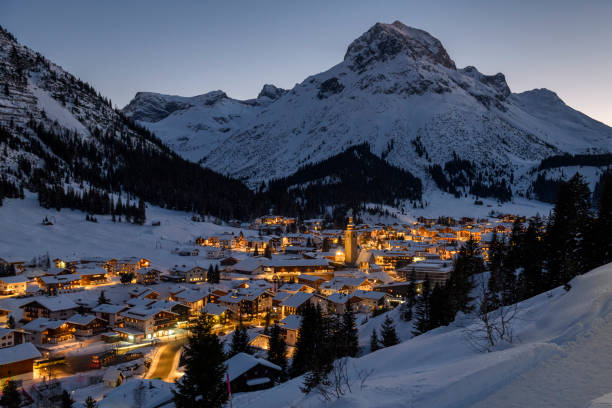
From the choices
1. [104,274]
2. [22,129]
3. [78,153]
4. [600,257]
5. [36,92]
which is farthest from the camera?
[36,92]

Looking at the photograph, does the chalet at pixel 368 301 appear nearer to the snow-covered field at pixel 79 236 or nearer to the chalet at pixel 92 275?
the snow-covered field at pixel 79 236

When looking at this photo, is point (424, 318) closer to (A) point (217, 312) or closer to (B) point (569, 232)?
(B) point (569, 232)

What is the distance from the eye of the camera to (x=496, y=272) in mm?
42469

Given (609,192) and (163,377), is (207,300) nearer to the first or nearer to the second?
(163,377)

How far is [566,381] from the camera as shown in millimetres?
7949

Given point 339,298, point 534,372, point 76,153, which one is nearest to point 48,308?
point 339,298

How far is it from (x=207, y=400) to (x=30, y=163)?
128557 millimetres

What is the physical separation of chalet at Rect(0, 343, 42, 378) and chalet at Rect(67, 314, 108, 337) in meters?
9.76

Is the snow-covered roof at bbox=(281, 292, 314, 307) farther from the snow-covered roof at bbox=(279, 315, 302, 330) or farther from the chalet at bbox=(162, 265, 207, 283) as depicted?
the chalet at bbox=(162, 265, 207, 283)

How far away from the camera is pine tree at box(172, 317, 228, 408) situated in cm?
1675

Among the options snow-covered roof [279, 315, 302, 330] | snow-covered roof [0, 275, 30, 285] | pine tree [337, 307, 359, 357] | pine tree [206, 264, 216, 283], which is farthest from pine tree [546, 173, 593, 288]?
snow-covered roof [0, 275, 30, 285]

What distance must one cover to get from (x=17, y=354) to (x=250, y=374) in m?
25.8

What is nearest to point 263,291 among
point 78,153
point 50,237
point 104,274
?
point 104,274

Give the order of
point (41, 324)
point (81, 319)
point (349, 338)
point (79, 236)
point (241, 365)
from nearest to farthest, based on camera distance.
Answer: point (241, 365)
point (349, 338)
point (41, 324)
point (81, 319)
point (79, 236)
